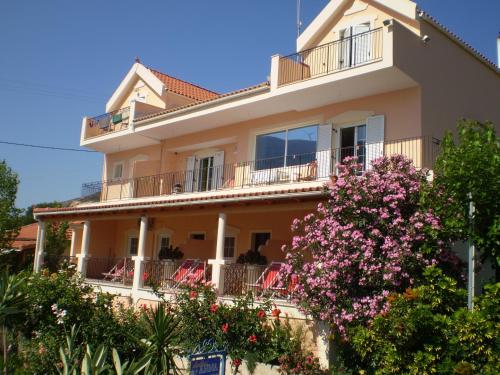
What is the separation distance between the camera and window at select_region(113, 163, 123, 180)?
24500 millimetres

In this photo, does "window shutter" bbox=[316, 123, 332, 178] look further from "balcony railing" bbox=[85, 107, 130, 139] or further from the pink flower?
"balcony railing" bbox=[85, 107, 130, 139]

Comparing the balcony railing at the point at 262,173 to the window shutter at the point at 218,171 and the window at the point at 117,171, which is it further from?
the window at the point at 117,171

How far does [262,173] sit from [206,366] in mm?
10147

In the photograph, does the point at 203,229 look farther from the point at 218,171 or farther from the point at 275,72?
the point at 275,72

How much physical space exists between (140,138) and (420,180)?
44.9ft

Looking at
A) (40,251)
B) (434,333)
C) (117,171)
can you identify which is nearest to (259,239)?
(434,333)

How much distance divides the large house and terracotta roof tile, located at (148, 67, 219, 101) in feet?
7.29

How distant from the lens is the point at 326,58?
16141mm

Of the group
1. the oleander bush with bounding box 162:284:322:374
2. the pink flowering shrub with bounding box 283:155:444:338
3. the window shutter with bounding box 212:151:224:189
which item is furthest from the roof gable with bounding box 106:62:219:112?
the pink flowering shrub with bounding box 283:155:444:338

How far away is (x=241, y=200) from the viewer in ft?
45.4

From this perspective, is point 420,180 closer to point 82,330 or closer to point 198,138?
point 82,330

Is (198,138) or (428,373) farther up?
(198,138)

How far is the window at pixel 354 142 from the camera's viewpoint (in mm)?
14695

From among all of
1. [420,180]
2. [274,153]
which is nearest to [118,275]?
[274,153]
